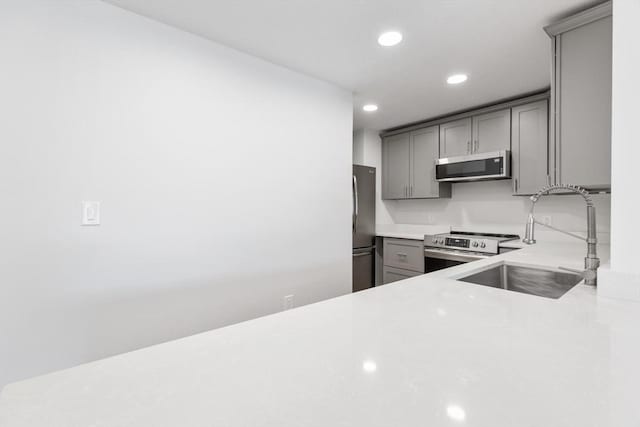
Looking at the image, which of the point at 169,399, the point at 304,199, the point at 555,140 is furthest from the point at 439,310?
the point at 304,199

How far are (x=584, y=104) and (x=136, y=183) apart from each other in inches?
101

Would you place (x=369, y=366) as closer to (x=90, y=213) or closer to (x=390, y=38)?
(x=90, y=213)

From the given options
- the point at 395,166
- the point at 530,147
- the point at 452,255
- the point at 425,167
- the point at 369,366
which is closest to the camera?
the point at 369,366

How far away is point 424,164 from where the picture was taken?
382 centimetres

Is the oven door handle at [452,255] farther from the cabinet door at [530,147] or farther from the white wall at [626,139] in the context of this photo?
the white wall at [626,139]

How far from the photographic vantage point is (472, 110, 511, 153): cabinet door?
10.2 feet

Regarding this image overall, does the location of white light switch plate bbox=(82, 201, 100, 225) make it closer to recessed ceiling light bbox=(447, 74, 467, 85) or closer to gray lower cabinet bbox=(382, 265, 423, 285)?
recessed ceiling light bbox=(447, 74, 467, 85)

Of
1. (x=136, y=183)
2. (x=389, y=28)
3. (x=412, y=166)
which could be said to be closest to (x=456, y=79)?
(x=389, y=28)

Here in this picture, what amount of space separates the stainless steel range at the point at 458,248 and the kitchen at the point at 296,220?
2cm

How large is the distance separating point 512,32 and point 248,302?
2514mm

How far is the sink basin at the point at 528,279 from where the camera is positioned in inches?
60.1

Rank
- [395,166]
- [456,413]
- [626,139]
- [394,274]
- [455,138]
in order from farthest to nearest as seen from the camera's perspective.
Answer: [395,166] < [394,274] < [455,138] < [626,139] < [456,413]

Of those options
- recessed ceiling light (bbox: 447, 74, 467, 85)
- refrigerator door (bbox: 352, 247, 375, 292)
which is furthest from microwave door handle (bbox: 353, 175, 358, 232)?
recessed ceiling light (bbox: 447, 74, 467, 85)

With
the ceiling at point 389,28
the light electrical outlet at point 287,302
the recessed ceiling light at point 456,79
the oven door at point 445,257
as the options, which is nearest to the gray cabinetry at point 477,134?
the ceiling at point 389,28
